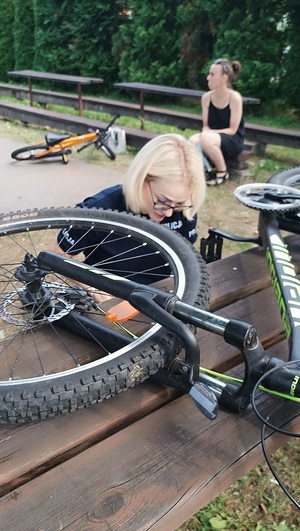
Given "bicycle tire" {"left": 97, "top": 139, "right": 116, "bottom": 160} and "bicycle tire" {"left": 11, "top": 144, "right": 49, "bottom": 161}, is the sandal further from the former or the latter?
"bicycle tire" {"left": 11, "top": 144, "right": 49, "bottom": 161}

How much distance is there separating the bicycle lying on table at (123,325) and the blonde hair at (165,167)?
18 cm

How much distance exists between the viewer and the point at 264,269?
2189 millimetres

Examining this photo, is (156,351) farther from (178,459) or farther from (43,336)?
(43,336)

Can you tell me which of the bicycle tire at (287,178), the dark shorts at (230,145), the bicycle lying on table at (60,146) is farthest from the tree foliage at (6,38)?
the bicycle tire at (287,178)

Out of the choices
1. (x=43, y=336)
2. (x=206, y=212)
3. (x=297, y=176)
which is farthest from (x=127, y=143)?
(x=43, y=336)

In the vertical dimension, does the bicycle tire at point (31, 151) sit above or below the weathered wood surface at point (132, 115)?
below

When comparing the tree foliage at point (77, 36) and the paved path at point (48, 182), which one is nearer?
the paved path at point (48, 182)

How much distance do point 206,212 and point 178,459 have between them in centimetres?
357

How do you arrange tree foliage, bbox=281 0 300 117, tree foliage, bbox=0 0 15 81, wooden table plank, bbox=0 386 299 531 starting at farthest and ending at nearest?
tree foliage, bbox=0 0 15 81 < tree foliage, bbox=281 0 300 117 < wooden table plank, bbox=0 386 299 531

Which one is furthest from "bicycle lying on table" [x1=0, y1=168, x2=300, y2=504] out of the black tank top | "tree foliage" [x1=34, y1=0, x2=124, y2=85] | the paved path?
"tree foliage" [x1=34, y1=0, x2=124, y2=85]

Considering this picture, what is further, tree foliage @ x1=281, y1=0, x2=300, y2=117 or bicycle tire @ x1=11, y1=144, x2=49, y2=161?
tree foliage @ x1=281, y1=0, x2=300, y2=117

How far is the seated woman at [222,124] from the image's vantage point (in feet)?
17.3

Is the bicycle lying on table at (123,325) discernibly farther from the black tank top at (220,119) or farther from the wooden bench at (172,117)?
the wooden bench at (172,117)

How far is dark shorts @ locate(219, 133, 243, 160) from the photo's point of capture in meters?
5.30
